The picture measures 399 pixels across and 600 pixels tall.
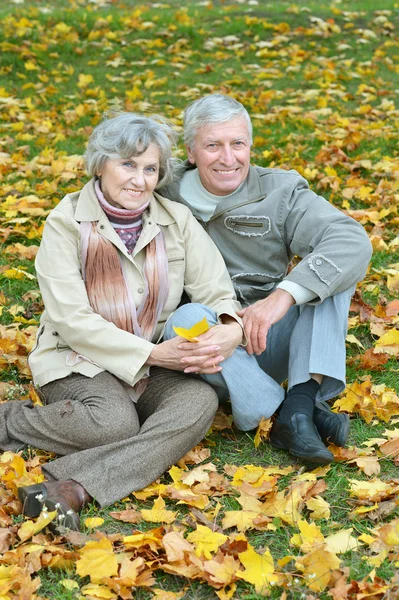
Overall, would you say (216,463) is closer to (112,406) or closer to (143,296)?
(112,406)

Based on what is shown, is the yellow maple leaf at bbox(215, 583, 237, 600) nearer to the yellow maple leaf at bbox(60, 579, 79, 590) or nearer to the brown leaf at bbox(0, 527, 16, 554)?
the yellow maple leaf at bbox(60, 579, 79, 590)

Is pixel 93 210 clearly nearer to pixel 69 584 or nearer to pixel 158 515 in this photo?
pixel 158 515

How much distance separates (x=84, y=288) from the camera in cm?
330

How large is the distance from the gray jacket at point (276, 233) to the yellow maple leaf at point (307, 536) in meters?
0.98

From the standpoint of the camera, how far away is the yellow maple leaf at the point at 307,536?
105 inches

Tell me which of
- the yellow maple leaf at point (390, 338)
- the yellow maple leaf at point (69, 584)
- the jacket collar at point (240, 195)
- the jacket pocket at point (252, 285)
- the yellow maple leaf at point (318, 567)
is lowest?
the yellow maple leaf at point (390, 338)

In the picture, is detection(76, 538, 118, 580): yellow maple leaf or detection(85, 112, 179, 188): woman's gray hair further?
detection(85, 112, 179, 188): woman's gray hair

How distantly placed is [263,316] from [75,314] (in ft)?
2.41

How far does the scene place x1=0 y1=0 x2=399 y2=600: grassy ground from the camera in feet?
9.37

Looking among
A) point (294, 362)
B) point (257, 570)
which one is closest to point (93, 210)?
point (294, 362)

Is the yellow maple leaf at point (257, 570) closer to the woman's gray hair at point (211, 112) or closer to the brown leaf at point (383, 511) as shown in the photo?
the brown leaf at point (383, 511)

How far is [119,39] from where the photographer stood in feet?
33.0

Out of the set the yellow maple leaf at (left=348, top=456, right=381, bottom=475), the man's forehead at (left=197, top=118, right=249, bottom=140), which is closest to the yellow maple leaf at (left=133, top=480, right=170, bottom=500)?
the yellow maple leaf at (left=348, top=456, right=381, bottom=475)

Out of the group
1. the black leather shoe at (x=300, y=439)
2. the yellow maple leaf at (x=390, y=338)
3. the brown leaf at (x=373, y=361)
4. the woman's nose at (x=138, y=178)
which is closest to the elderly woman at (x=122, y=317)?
the woman's nose at (x=138, y=178)
